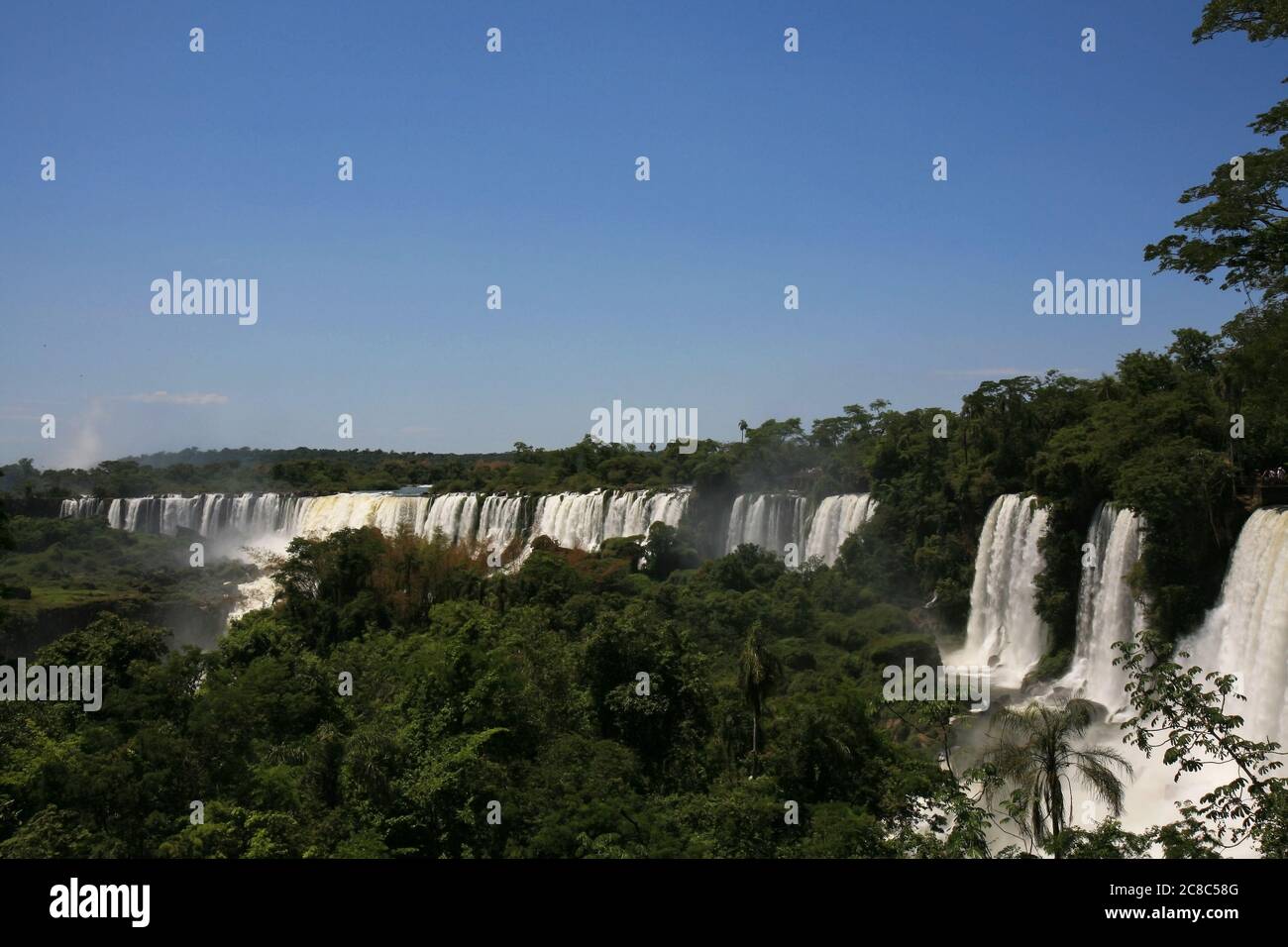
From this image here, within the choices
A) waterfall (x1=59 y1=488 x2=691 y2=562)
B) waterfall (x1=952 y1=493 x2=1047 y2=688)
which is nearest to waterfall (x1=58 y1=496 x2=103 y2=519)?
waterfall (x1=59 y1=488 x2=691 y2=562)

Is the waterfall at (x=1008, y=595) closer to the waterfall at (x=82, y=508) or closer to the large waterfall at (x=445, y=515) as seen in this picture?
the large waterfall at (x=445, y=515)

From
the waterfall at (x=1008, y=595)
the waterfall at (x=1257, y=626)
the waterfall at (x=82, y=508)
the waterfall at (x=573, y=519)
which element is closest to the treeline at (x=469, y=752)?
the waterfall at (x=1008, y=595)

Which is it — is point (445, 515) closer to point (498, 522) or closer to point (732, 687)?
point (498, 522)

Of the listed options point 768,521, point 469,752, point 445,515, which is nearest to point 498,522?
point 445,515

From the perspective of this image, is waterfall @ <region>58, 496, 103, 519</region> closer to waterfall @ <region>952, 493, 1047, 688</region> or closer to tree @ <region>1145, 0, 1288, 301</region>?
waterfall @ <region>952, 493, 1047, 688</region>

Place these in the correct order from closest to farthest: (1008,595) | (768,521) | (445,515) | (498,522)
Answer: (1008,595)
(768,521)
(498,522)
(445,515)

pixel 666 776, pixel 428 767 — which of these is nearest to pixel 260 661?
pixel 428 767
